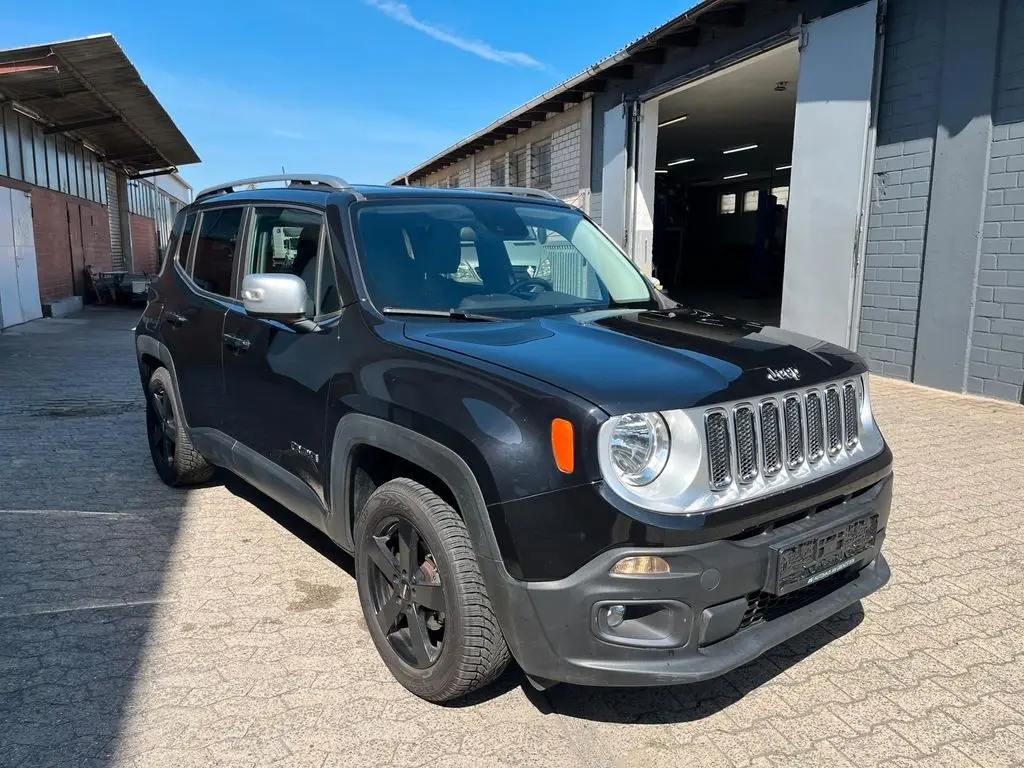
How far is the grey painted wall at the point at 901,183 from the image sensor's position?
7.72 meters

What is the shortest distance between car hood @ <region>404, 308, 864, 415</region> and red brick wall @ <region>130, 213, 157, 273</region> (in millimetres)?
29696

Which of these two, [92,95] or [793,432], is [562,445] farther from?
[92,95]

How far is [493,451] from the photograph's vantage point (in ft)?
7.56

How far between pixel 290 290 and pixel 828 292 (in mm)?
7540

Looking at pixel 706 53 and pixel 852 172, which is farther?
pixel 706 53

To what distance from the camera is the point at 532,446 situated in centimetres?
224

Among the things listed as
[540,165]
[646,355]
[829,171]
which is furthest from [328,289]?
[540,165]

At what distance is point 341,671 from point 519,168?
16393 millimetres

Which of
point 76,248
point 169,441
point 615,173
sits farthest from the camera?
point 76,248

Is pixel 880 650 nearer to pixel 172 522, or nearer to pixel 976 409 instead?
pixel 172 522

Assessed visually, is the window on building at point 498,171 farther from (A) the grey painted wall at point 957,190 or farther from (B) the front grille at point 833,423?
(B) the front grille at point 833,423

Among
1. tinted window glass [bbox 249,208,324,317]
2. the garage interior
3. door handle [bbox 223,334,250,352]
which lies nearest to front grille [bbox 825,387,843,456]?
tinted window glass [bbox 249,208,324,317]

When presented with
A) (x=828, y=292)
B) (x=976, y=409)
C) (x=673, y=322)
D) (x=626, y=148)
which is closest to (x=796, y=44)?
(x=828, y=292)

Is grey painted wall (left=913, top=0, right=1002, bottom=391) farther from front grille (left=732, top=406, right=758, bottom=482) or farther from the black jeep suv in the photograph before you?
front grille (left=732, top=406, right=758, bottom=482)
